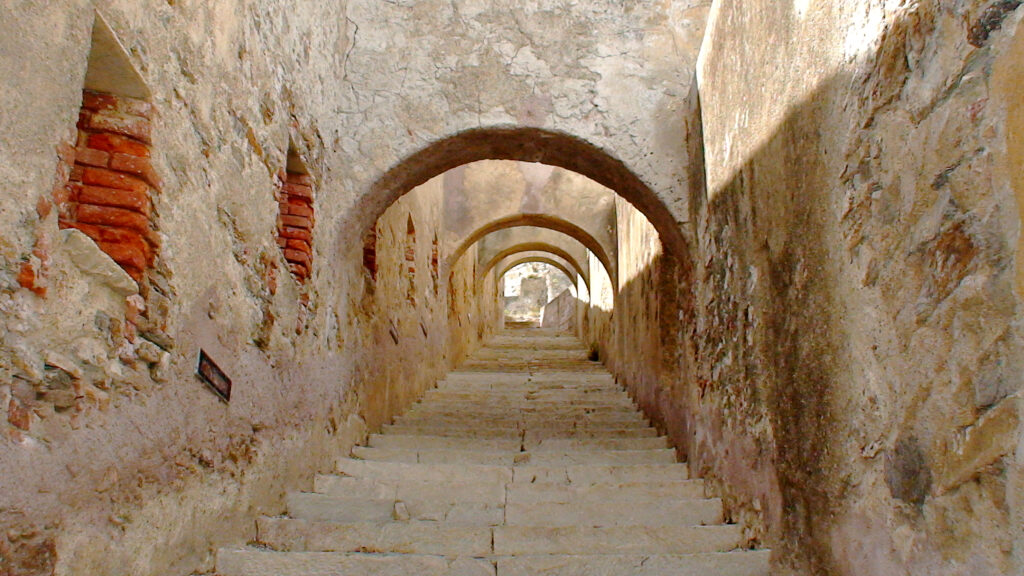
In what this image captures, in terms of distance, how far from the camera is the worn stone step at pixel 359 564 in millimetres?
2340

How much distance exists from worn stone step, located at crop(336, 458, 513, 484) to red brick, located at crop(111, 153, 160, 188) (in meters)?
2.11

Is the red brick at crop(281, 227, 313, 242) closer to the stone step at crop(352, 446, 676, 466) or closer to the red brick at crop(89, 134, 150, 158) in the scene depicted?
the red brick at crop(89, 134, 150, 158)

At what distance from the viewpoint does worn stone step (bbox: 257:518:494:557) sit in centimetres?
258

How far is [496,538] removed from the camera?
8.97 ft

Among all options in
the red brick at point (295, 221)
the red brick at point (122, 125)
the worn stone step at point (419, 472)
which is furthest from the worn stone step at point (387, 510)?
the red brick at point (122, 125)

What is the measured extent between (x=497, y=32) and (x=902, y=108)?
265 centimetres

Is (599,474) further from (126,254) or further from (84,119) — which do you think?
(84,119)

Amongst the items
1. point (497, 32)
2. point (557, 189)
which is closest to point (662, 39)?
point (497, 32)

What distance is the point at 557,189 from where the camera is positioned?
7980mm

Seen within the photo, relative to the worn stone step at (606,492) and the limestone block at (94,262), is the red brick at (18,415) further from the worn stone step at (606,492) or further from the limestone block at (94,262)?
the worn stone step at (606,492)

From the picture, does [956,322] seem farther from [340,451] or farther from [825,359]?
[340,451]

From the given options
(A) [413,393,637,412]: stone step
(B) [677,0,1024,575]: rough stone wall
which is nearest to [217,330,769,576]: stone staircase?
(B) [677,0,1024,575]: rough stone wall

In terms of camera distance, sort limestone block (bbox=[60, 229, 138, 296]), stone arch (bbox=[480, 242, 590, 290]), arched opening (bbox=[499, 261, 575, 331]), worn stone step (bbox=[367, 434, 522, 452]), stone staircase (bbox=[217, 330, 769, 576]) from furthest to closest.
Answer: arched opening (bbox=[499, 261, 575, 331])
stone arch (bbox=[480, 242, 590, 290])
worn stone step (bbox=[367, 434, 522, 452])
stone staircase (bbox=[217, 330, 769, 576])
limestone block (bbox=[60, 229, 138, 296])

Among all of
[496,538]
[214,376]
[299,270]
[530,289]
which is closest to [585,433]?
[496,538]
